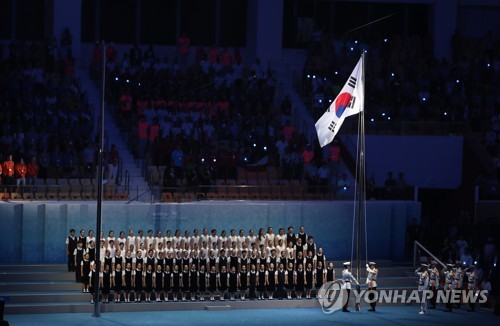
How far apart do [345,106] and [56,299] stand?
9.62m

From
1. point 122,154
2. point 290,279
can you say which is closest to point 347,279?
point 290,279

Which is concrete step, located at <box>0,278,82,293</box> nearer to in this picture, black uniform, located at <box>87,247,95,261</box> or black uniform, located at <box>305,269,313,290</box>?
black uniform, located at <box>87,247,95,261</box>

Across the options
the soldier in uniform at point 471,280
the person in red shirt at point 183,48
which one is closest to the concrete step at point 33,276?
the soldier in uniform at point 471,280

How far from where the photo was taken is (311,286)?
35.0m

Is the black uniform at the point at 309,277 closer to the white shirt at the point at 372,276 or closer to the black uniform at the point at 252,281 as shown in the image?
the black uniform at the point at 252,281

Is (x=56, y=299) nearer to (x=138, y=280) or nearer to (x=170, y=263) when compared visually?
(x=138, y=280)

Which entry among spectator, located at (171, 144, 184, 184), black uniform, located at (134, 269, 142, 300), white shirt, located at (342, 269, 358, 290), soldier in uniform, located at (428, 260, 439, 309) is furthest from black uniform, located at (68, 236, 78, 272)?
soldier in uniform, located at (428, 260, 439, 309)

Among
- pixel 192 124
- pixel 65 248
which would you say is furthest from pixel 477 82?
pixel 65 248

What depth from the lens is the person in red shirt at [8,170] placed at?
35.6 m

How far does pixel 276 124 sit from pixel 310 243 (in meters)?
7.07

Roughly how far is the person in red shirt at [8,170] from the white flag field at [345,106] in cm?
952

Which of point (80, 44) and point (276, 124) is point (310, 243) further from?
point (80, 44)

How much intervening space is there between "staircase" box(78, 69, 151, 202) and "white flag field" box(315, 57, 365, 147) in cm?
690

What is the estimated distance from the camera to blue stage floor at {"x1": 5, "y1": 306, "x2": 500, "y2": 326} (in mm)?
31625
